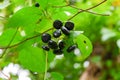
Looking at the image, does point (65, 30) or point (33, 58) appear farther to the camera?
point (33, 58)

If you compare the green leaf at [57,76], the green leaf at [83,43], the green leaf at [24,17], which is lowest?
the green leaf at [57,76]

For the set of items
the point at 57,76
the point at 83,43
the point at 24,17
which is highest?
the point at 24,17

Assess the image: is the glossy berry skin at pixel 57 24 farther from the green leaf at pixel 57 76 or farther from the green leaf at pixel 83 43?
the green leaf at pixel 57 76

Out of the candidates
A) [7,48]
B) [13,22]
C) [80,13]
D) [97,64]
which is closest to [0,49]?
[7,48]

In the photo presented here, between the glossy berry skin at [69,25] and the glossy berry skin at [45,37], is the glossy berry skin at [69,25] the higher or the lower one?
the higher one

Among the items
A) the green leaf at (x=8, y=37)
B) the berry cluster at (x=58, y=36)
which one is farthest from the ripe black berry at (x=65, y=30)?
the green leaf at (x=8, y=37)

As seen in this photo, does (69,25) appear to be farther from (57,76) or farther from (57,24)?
(57,76)

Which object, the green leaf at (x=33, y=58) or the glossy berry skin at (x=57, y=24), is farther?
the green leaf at (x=33, y=58)

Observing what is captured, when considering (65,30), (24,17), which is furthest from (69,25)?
(24,17)
